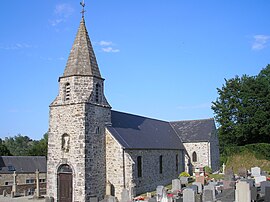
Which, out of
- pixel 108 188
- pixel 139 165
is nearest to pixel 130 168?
pixel 108 188

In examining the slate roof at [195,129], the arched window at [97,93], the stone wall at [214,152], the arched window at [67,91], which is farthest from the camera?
the stone wall at [214,152]


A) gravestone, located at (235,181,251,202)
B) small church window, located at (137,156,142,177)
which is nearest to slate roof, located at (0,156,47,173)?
small church window, located at (137,156,142,177)

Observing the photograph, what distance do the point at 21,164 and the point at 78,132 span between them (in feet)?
84.3

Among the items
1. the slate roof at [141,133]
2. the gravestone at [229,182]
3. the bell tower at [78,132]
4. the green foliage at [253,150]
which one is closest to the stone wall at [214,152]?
the green foliage at [253,150]

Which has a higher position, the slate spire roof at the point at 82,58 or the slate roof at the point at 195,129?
the slate spire roof at the point at 82,58

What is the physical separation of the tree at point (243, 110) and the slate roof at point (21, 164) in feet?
83.5

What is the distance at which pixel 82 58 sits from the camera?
967 inches

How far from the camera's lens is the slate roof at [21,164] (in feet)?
142

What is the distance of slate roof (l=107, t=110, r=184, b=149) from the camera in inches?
1037

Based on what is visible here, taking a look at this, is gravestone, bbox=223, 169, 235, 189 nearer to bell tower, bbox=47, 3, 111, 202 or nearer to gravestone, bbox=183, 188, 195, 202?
gravestone, bbox=183, 188, 195, 202

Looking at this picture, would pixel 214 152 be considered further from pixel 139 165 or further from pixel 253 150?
pixel 139 165

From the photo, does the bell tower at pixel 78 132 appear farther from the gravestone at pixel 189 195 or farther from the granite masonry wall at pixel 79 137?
the gravestone at pixel 189 195

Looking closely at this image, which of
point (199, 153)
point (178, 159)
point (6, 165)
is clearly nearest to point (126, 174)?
point (178, 159)

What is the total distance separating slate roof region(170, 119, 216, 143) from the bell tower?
17031 millimetres
